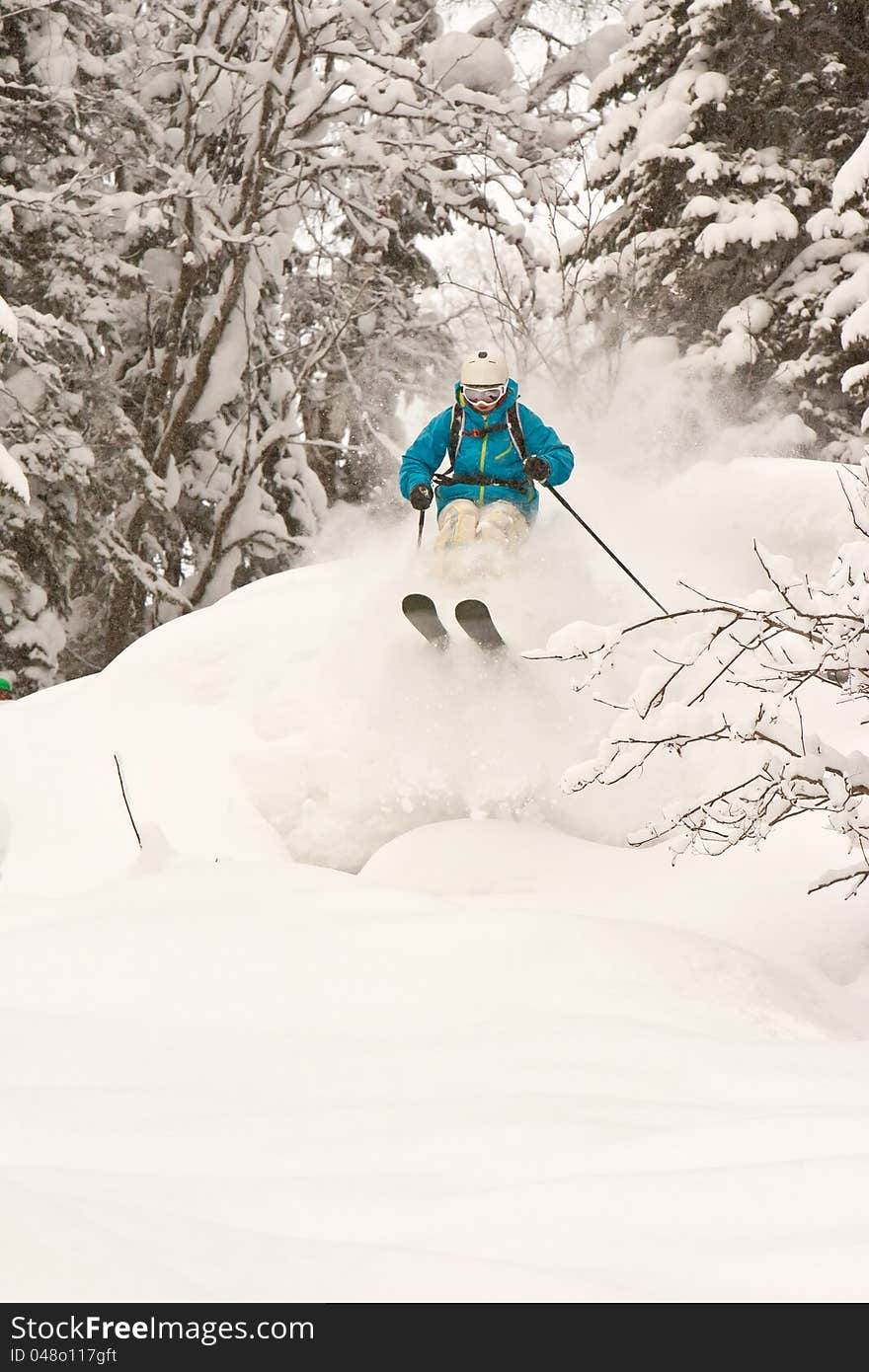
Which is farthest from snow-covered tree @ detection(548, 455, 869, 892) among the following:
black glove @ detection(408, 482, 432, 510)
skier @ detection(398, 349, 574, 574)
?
skier @ detection(398, 349, 574, 574)

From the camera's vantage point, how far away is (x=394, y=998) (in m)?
2.87

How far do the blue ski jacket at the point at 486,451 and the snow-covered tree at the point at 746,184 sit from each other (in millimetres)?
6204

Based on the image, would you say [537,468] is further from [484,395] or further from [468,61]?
[468,61]

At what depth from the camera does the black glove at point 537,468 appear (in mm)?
5785

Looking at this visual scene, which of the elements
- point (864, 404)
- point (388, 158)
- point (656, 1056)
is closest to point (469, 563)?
point (656, 1056)

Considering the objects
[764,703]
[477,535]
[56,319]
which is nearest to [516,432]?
[477,535]

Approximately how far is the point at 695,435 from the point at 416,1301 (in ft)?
40.2

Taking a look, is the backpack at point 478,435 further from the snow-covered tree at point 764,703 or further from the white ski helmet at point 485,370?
the snow-covered tree at point 764,703

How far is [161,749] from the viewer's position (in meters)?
6.10

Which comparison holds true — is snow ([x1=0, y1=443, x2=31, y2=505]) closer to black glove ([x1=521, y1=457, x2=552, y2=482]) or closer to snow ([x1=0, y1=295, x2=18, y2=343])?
snow ([x1=0, y1=295, x2=18, y2=343])

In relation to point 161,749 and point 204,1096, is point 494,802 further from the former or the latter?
point 204,1096

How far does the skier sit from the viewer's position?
6.06 meters

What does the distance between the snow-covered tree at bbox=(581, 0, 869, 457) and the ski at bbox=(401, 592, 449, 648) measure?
727cm

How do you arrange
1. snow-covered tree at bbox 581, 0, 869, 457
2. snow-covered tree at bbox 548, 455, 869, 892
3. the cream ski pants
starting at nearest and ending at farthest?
snow-covered tree at bbox 548, 455, 869, 892 → the cream ski pants → snow-covered tree at bbox 581, 0, 869, 457
